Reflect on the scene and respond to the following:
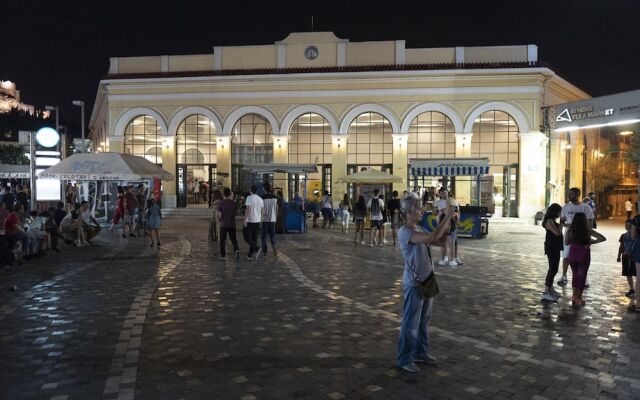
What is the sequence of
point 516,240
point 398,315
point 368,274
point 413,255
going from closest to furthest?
point 413,255
point 398,315
point 368,274
point 516,240

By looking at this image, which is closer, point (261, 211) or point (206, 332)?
point (206, 332)

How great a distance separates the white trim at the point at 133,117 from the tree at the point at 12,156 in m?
32.2

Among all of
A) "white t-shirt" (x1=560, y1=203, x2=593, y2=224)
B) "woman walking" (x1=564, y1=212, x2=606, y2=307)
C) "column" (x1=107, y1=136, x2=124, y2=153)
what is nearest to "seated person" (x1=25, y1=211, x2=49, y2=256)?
"woman walking" (x1=564, y1=212, x2=606, y2=307)

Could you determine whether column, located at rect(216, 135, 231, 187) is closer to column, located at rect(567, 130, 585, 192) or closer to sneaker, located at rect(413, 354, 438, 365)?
column, located at rect(567, 130, 585, 192)

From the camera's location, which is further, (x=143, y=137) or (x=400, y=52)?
(x=143, y=137)

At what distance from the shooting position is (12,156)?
185 ft

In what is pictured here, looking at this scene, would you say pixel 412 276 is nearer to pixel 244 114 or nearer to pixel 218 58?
pixel 244 114

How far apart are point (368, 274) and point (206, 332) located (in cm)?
460

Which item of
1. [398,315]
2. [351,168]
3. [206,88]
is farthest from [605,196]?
[398,315]

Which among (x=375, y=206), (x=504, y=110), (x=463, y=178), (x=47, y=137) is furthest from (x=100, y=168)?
(x=504, y=110)

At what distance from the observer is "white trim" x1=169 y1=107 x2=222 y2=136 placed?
26812 mm

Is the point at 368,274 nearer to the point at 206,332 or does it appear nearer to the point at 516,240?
the point at 206,332

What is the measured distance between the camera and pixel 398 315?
23.5 ft

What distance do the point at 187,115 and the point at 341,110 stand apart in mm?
7826
